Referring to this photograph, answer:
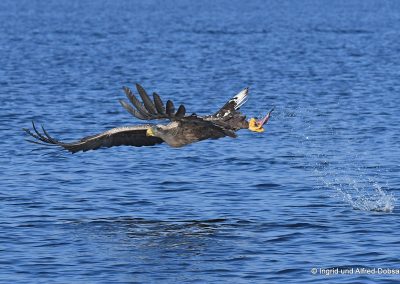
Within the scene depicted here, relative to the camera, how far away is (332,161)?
85.5 feet

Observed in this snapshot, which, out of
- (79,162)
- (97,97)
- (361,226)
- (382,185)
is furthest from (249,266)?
(97,97)

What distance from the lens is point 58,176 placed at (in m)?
23.2

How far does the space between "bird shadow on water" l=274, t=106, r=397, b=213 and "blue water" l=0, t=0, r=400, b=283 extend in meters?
0.06

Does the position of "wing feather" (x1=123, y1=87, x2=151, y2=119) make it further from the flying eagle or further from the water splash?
the water splash

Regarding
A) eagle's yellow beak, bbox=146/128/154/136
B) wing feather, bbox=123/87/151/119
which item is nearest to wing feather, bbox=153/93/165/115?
wing feather, bbox=123/87/151/119

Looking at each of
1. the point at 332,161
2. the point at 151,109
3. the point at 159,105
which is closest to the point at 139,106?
the point at 151,109

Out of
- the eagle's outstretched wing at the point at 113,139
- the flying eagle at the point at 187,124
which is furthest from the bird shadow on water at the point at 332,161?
the eagle's outstretched wing at the point at 113,139

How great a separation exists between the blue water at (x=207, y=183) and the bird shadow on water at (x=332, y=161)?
0.06 metres

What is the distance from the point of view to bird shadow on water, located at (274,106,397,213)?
21.1 metres

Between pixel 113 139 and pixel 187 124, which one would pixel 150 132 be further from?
pixel 113 139

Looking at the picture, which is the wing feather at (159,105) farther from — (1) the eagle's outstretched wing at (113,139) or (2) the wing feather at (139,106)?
(1) the eagle's outstretched wing at (113,139)

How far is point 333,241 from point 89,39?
5611 cm

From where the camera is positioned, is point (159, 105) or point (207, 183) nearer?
point (159, 105)

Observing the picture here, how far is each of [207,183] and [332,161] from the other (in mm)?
4734
